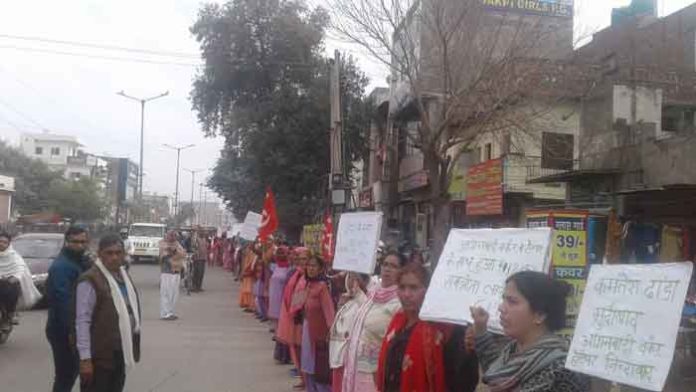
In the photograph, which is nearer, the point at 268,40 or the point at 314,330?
the point at 314,330

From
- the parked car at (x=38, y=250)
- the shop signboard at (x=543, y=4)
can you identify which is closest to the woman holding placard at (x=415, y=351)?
the parked car at (x=38, y=250)

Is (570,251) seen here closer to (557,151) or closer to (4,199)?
(557,151)

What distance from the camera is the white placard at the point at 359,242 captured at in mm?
6016

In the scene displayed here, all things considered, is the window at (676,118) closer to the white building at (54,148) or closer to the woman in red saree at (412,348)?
A: the woman in red saree at (412,348)

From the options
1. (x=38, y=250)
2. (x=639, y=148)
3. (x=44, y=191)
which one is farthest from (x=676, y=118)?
(x=44, y=191)

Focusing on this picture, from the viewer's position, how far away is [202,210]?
134125 mm

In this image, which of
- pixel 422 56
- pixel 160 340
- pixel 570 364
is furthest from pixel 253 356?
pixel 422 56

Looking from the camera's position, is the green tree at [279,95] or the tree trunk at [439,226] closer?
the tree trunk at [439,226]

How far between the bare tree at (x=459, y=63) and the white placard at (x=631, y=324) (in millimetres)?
13685

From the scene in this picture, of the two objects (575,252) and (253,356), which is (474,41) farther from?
(575,252)

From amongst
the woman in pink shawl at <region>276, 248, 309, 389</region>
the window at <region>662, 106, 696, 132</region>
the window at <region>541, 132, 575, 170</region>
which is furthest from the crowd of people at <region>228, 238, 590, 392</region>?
the window at <region>662, 106, 696, 132</region>

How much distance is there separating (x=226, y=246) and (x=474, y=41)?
77.8ft

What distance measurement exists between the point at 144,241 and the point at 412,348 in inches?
1292

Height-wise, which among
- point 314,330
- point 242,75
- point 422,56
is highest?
point 242,75
